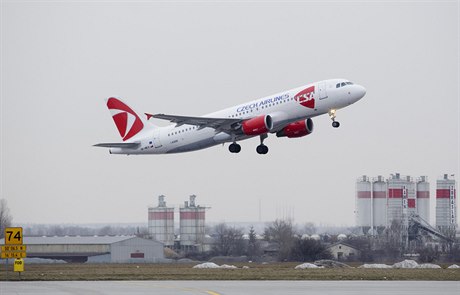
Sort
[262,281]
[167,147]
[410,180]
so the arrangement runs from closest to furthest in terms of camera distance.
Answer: [262,281] → [167,147] → [410,180]

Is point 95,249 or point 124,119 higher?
point 124,119

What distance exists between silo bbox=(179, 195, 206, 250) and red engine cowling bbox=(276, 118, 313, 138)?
78.2 meters

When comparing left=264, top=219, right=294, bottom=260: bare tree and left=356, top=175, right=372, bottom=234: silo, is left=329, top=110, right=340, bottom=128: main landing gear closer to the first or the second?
left=264, top=219, right=294, bottom=260: bare tree

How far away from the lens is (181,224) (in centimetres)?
15938

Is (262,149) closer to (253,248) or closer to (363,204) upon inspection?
(253,248)

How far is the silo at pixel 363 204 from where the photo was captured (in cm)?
16025

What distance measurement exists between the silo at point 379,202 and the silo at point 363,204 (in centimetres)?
79

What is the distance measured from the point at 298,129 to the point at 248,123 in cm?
535

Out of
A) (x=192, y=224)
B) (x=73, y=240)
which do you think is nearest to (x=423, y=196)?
(x=192, y=224)

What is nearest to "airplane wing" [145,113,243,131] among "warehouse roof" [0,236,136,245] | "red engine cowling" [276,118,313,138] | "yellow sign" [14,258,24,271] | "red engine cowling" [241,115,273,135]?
"red engine cowling" [241,115,273,135]

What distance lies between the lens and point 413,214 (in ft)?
495
